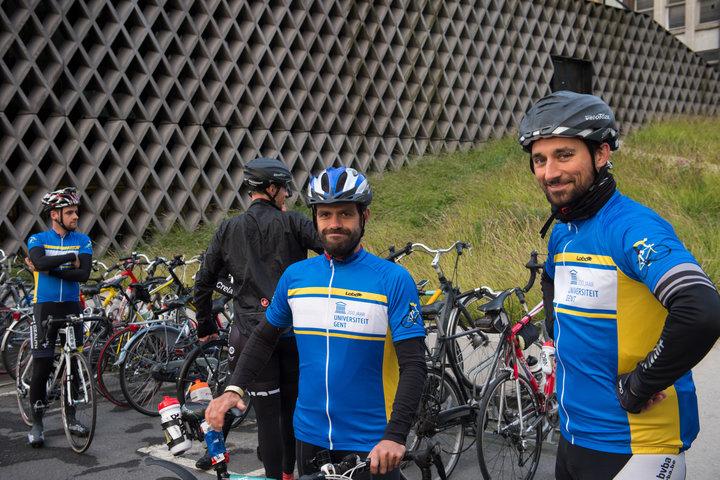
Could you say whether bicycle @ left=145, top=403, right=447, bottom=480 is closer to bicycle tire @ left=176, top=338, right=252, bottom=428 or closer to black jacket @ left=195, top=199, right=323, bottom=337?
black jacket @ left=195, top=199, right=323, bottom=337

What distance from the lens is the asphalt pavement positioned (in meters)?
4.72

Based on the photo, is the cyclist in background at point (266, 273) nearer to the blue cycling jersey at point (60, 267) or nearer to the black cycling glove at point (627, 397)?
the blue cycling jersey at point (60, 267)

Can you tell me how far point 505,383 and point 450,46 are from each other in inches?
556

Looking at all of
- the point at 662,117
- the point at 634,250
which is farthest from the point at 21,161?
the point at 662,117

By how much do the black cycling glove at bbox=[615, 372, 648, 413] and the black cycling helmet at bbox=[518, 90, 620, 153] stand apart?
2.54 ft

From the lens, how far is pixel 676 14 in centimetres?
3781

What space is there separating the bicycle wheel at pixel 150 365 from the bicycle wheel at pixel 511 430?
3.22m

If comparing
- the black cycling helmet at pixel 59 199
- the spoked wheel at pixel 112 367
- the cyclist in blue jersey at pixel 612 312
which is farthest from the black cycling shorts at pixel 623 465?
the spoked wheel at pixel 112 367

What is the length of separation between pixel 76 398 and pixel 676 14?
40491 mm

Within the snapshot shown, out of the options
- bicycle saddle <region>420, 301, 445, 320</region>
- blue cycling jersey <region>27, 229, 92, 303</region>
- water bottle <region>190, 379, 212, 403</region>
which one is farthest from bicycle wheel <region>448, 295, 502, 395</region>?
blue cycling jersey <region>27, 229, 92, 303</region>

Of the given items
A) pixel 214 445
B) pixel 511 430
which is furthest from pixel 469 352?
pixel 214 445

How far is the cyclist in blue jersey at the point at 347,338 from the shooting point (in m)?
2.66

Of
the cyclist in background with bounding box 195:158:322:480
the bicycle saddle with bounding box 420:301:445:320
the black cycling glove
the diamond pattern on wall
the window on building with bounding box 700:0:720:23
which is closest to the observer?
the black cycling glove

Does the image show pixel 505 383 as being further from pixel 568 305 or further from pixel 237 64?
pixel 237 64
